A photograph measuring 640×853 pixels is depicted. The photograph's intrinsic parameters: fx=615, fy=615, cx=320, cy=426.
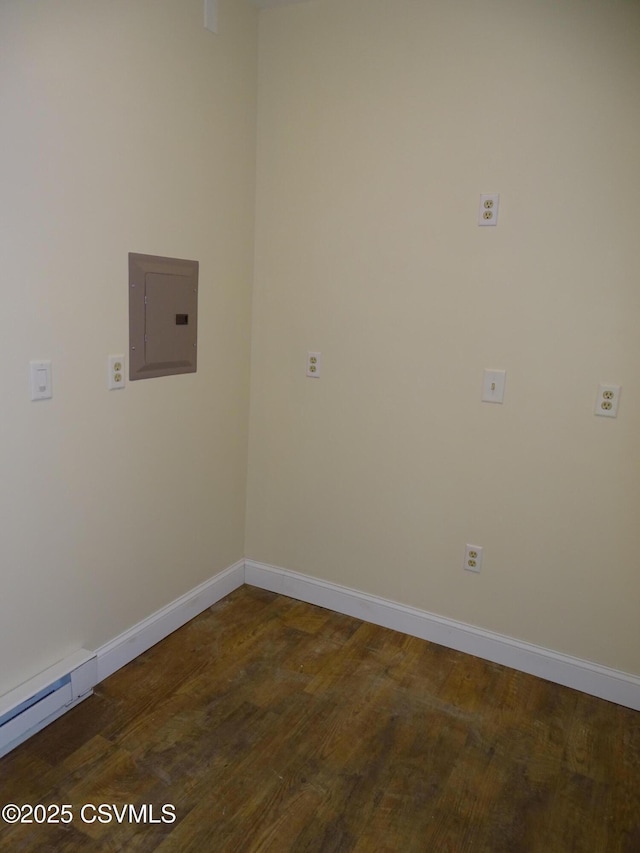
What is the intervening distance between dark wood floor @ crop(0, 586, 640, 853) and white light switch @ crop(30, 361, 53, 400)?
3.62 ft

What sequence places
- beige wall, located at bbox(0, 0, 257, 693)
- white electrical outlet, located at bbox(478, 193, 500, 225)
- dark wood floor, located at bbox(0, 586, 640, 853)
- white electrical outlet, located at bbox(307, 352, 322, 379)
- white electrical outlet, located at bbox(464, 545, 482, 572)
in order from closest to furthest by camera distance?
dark wood floor, located at bbox(0, 586, 640, 853) → beige wall, located at bbox(0, 0, 257, 693) → white electrical outlet, located at bbox(478, 193, 500, 225) → white electrical outlet, located at bbox(464, 545, 482, 572) → white electrical outlet, located at bbox(307, 352, 322, 379)

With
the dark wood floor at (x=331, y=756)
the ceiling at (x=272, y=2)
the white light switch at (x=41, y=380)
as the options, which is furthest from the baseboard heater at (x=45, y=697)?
the ceiling at (x=272, y=2)

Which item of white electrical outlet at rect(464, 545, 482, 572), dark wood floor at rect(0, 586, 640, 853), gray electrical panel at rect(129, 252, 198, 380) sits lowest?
dark wood floor at rect(0, 586, 640, 853)

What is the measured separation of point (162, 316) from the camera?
2.36m

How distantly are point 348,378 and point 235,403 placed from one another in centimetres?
56

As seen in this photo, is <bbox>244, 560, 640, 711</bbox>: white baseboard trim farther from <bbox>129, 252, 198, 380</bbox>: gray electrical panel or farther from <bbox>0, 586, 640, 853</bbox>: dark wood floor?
<bbox>129, 252, 198, 380</bbox>: gray electrical panel

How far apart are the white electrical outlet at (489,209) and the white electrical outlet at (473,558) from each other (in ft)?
4.21

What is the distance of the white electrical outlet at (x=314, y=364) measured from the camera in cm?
276

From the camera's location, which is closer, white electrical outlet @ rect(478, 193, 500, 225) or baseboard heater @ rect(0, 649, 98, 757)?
baseboard heater @ rect(0, 649, 98, 757)

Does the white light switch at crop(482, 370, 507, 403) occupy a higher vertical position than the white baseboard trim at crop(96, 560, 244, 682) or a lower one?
higher

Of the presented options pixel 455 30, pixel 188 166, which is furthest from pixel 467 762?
pixel 455 30

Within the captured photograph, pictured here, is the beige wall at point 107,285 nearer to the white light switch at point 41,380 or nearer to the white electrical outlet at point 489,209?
the white light switch at point 41,380

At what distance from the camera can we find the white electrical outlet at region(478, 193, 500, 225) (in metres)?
2.29

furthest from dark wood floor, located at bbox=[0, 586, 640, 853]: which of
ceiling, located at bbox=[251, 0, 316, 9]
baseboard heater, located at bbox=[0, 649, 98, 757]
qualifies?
ceiling, located at bbox=[251, 0, 316, 9]
